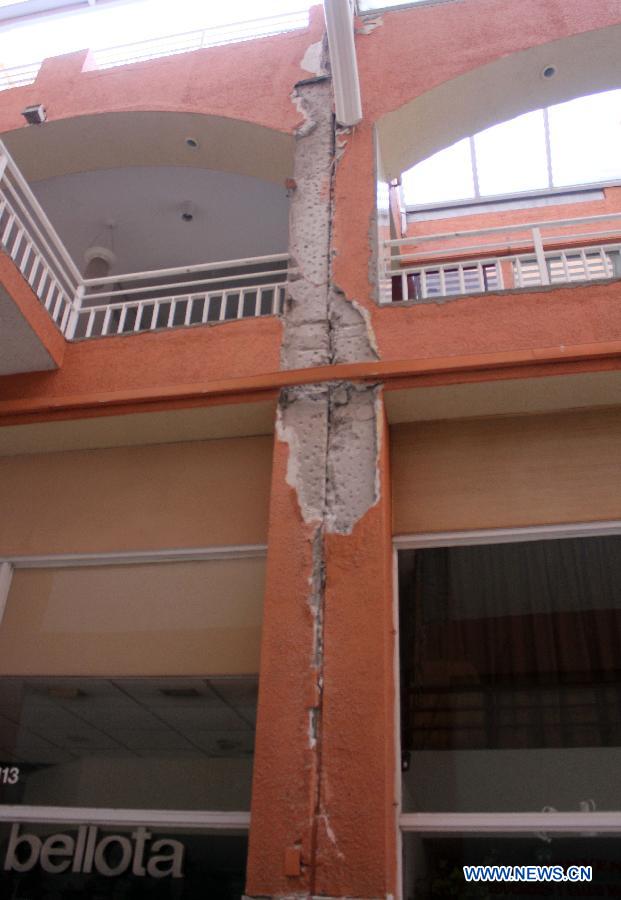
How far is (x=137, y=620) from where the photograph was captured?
→ 5438 mm

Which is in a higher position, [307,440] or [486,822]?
[307,440]

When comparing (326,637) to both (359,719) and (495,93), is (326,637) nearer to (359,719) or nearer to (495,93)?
(359,719)

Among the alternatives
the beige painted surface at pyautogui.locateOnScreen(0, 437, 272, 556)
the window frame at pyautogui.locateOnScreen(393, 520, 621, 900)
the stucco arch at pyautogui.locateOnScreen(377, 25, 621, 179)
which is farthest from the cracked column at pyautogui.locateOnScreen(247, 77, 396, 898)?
the stucco arch at pyautogui.locateOnScreen(377, 25, 621, 179)

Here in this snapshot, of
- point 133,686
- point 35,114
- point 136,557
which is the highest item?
point 35,114

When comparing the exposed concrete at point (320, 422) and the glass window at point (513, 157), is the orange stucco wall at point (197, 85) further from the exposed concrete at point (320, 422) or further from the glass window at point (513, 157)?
the glass window at point (513, 157)

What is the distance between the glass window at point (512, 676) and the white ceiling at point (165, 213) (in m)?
5.83

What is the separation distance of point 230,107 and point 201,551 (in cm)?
472

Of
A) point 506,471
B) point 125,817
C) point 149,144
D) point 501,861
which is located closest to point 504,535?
point 506,471

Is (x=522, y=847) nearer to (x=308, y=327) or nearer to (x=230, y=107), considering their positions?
(x=308, y=327)

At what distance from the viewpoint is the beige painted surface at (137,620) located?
5.21 meters

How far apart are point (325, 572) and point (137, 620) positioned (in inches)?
59.3

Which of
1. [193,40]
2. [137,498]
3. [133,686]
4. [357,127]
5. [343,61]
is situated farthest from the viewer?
[193,40]

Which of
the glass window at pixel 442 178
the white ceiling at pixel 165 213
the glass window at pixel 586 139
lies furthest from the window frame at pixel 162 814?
the glass window at pixel 586 139

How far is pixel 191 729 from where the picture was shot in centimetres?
498
